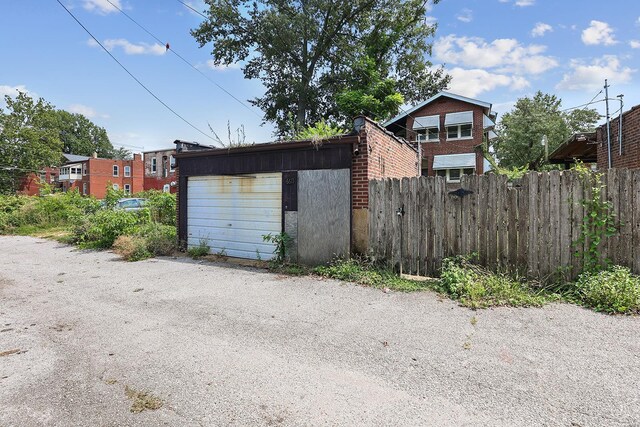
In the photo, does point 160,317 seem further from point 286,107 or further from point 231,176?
point 286,107

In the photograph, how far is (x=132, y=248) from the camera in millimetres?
9008

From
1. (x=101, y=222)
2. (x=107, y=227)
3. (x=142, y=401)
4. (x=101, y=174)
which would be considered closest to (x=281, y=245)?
(x=142, y=401)

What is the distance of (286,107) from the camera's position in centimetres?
2591

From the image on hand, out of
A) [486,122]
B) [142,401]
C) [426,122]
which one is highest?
[426,122]

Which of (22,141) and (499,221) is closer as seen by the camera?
(499,221)

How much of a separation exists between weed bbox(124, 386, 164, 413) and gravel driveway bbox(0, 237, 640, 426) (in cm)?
5

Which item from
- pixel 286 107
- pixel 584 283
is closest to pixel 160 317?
pixel 584 283

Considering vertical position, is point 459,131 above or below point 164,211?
above

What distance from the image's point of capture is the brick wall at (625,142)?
854 cm

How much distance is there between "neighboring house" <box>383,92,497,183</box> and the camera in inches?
977

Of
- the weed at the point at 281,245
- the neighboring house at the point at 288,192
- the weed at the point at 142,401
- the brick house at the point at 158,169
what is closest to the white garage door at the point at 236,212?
the neighboring house at the point at 288,192

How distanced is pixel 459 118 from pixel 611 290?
22.7 metres

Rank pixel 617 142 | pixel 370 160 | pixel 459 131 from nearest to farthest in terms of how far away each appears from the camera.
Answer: pixel 370 160
pixel 617 142
pixel 459 131

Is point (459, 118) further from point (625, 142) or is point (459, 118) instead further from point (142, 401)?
point (142, 401)
